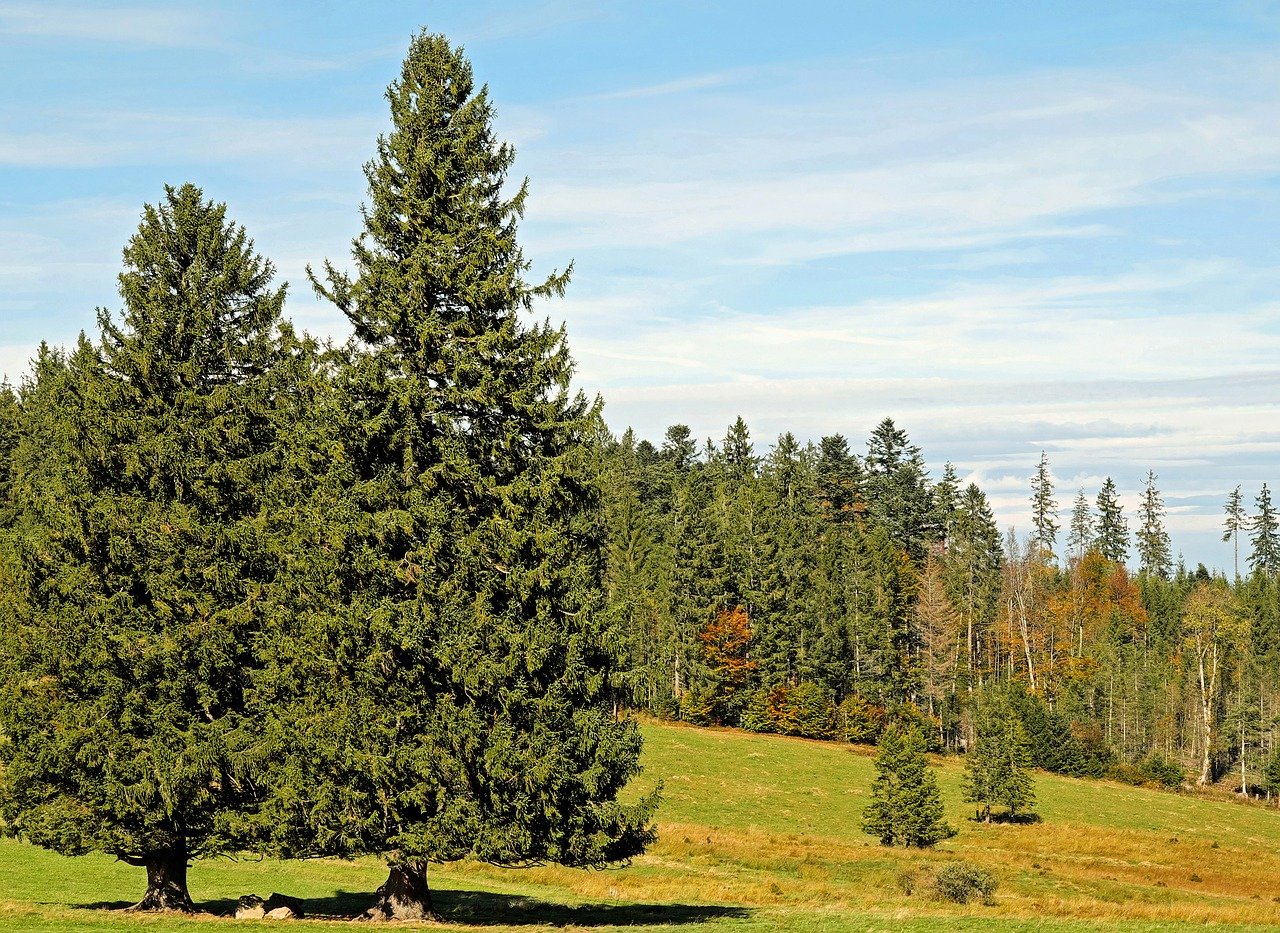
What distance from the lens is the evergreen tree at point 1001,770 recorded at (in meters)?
70.1

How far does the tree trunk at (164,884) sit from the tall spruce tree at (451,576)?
477cm

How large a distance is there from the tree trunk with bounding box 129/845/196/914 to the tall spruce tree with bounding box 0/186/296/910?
0.05 metres

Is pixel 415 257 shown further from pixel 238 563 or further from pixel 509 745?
pixel 509 745

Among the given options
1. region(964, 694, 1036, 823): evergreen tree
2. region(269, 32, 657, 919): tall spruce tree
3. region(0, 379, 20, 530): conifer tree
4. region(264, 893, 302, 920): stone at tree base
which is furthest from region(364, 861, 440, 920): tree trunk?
region(0, 379, 20, 530): conifer tree

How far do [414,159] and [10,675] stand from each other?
14700 mm

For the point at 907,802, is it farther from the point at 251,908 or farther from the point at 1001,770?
the point at 251,908

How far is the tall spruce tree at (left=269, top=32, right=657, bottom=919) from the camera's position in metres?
22.0

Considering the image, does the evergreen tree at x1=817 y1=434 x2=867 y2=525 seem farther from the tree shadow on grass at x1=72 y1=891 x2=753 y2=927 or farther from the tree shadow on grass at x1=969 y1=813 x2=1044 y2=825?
the tree shadow on grass at x1=72 y1=891 x2=753 y2=927

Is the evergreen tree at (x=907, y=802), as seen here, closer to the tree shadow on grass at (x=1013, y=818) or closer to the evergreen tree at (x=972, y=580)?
the tree shadow on grass at (x=1013, y=818)

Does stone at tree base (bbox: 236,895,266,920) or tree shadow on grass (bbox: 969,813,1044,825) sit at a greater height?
stone at tree base (bbox: 236,895,266,920)

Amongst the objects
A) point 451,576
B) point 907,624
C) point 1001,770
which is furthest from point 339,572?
point 907,624

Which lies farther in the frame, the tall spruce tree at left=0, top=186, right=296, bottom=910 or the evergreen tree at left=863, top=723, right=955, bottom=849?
the evergreen tree at left=863, top=723, right=955, bottom=849

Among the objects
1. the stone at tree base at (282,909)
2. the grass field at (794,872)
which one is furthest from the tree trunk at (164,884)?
the stone at tree base at (282,909)

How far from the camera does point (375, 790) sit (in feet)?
72.2
